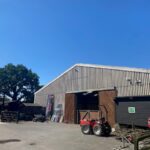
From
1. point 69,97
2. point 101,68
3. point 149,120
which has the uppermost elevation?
point 101,68

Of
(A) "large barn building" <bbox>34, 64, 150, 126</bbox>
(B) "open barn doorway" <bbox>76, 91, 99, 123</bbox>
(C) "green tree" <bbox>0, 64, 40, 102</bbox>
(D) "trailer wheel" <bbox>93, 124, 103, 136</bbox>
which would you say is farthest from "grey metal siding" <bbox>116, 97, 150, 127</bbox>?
(C) "green tree" <bbox>0, 64, 40, 102</bbox>

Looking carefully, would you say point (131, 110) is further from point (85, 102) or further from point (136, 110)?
point (85, 102)

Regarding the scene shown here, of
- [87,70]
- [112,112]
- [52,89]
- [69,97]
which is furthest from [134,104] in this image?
[52,89]

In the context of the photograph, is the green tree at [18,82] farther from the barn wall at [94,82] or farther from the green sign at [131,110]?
the green sign at [131,110]

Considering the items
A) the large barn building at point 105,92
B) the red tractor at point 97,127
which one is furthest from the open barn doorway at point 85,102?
the red tractor at point 97,127

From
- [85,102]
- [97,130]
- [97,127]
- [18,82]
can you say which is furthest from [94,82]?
[18,82]

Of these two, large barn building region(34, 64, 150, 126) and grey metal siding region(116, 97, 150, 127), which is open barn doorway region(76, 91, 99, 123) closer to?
large barn building region(34, 64, 150, 126)

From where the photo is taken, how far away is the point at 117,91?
22.3 metres

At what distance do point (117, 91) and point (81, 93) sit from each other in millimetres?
6077

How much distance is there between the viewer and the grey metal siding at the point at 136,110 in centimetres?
1686

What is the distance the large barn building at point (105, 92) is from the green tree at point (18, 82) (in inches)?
924

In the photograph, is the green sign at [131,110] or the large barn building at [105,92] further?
the large barn building at [105,92]

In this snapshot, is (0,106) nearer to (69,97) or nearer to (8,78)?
(69,97)

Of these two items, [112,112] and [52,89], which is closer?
[112,112]
